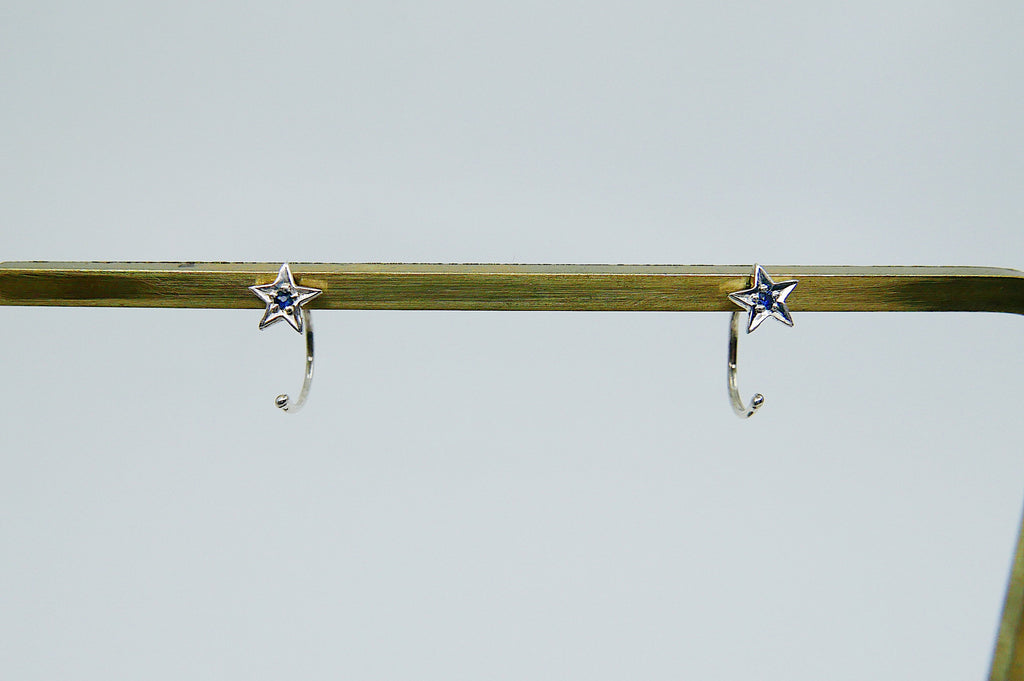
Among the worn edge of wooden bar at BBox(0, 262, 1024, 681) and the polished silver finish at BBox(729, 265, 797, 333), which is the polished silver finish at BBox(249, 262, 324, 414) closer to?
the worn edge of wooden bar at BBox(0, 262, 1024, 681)

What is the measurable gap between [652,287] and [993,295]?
196 mm

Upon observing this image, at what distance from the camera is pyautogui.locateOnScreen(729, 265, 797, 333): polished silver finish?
42 cm

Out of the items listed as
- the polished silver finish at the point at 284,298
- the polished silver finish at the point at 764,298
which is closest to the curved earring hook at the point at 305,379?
the polished silver finish at the point at 284,298

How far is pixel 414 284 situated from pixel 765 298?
0.18 m

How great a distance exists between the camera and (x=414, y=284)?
424 mm

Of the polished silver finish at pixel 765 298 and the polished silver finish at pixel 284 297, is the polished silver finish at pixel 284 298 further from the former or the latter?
the polished silver finish at pixel 765 298

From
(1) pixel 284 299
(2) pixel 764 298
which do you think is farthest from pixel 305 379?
(2) pixel 764 298

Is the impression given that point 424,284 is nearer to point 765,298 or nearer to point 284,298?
point 284,298

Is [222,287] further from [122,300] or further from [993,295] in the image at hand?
[993,295]

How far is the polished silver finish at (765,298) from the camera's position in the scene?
1.39 ft

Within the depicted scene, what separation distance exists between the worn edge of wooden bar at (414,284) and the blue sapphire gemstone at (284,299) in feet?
0.03

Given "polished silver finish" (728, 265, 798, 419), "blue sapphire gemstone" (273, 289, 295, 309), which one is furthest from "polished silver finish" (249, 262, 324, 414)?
"polished silver finish" (728, 265, 798, 419)

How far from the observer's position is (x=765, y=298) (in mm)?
425

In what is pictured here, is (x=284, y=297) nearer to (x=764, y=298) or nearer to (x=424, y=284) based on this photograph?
(x=424, y=284)
